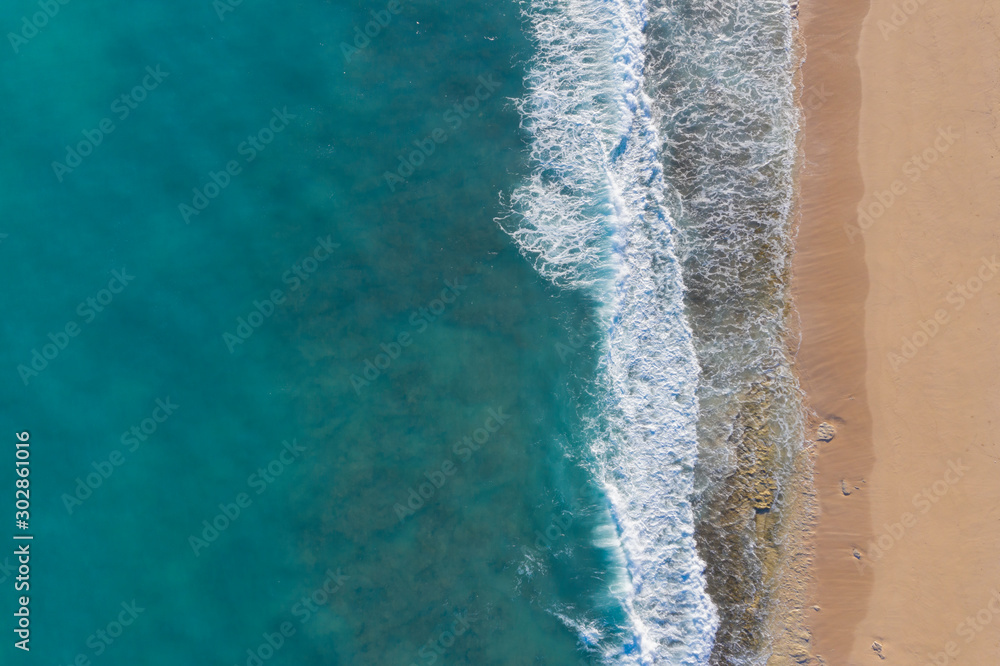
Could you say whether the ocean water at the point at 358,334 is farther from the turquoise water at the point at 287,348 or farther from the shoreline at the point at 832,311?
the shoreline at the point at 832,311

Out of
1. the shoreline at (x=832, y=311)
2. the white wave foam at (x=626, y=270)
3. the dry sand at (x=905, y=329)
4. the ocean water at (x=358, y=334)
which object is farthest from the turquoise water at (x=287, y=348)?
the dry sand at (x=905, y=329)

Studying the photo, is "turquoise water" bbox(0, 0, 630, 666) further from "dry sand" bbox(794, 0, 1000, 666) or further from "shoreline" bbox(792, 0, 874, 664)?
"dry sand" bbox(794, 0, 1000, 666)

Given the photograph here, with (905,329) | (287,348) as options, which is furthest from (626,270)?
(287,348)

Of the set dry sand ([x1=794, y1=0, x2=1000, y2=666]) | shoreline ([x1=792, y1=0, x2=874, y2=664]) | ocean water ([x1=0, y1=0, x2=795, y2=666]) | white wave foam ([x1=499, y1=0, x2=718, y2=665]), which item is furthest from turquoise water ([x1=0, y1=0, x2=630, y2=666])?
dry sand ([x1=794, y1=0, x2=1000, y2=666])

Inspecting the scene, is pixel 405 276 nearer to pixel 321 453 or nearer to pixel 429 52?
pixel 321 453

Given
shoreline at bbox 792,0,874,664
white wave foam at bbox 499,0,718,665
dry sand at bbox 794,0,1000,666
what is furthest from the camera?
white wave foam at bbox 499,0,718,665

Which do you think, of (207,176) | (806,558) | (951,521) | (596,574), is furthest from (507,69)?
(951,521)
